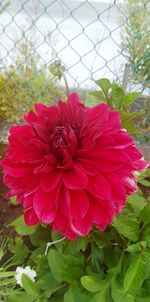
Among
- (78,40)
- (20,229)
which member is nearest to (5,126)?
(78,40)

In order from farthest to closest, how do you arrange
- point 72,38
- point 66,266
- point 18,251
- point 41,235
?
point 72,38 → point 18,251 → point 41,235 → point 66,266

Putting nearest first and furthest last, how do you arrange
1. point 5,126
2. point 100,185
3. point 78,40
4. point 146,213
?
point 100,185 < point 146,213 < point 5,126 < point 78,40

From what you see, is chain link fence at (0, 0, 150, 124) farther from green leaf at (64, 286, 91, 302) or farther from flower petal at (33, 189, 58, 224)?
flower petal at (33, 189, 58, 224)

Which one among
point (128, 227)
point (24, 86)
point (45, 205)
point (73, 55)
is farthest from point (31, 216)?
point (73, 55)

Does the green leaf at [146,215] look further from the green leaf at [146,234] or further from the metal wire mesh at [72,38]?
the metal wire mesh at [72,38]

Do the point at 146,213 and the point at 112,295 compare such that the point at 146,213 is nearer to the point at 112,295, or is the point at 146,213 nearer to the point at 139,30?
the point at 112,295

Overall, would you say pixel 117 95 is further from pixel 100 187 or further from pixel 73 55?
pixel 73 55

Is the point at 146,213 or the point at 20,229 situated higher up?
the point at 146,213
